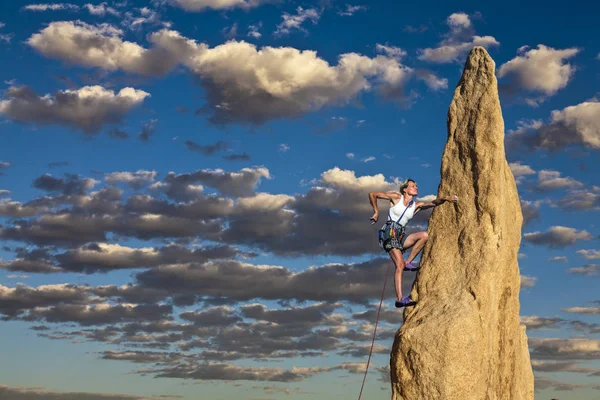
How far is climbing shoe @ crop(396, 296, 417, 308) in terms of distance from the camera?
1902 centimetres

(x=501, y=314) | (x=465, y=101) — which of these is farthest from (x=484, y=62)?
(x=501, y=314)

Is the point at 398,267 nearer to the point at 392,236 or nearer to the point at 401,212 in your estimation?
the point at 392,236

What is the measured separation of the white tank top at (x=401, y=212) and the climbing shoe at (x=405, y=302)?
205 centimetres

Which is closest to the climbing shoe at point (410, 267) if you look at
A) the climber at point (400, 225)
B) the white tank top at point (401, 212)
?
the climber at point (400, 225)

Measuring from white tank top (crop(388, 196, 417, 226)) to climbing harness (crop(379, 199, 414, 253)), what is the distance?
60 millimetres

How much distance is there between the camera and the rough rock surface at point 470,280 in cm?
1744

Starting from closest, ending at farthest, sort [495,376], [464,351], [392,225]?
[464,351]
[495,376]
[392,225]

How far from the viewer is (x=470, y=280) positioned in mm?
18281

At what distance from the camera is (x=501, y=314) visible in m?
19.6

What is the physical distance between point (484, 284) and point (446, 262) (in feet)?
3.93

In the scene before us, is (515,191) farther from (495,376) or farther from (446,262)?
(495,376)

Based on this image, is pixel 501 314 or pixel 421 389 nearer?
pixel 421 389

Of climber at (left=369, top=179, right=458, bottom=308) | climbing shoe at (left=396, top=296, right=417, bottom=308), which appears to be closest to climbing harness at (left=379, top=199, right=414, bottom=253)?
climber at (left=369, top=179, right=458, bottom=308)

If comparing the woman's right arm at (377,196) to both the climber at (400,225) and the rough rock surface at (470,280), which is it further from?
the rough rock surface at (470,280)
